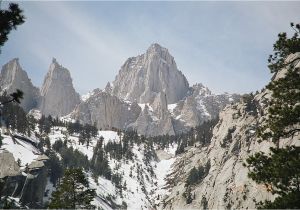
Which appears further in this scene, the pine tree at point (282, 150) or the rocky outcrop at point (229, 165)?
the rocky outcrop at point (229, 165)

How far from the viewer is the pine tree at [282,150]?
23.7 metres

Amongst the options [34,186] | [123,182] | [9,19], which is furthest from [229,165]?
[9,19]

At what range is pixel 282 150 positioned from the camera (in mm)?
24672

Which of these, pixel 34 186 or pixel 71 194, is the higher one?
pixel 34 186

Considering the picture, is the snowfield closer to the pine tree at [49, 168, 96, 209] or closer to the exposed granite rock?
the exposed granite rock

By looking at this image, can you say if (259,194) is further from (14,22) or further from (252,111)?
(14,22)

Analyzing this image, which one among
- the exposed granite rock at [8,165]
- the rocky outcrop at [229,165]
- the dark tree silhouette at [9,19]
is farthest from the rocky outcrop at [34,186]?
the dark tree silhouette at [9,19]

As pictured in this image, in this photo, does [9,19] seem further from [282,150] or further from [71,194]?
[71,194]

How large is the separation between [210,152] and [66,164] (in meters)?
64.6

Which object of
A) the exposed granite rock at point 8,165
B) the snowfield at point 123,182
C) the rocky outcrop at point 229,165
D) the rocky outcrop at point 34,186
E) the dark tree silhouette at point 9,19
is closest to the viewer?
the dark tree silhouette at point 9,19

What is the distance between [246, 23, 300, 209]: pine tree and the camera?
77.7 feet

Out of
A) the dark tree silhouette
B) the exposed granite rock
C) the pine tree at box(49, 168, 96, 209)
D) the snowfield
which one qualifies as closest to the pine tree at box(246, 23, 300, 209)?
the dark tree silhouette

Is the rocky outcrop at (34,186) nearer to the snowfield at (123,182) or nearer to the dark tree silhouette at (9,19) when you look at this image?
the snowfield at (123,182)

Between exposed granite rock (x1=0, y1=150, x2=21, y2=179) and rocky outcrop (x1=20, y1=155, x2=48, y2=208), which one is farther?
rocky outcrop (x1=20, y1=155, x2=48, y2=208)
